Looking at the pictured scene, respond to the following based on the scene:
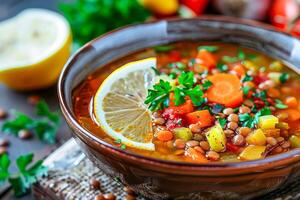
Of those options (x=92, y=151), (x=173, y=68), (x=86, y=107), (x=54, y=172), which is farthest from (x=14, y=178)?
(x=173, y=68)

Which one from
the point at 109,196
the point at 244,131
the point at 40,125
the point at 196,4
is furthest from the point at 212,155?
the point at 196,4

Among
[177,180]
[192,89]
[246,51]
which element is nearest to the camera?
[177,180]

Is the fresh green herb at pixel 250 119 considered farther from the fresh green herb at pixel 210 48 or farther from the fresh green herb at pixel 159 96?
the fresh green herb at pixel 210 48

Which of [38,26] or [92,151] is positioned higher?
[92,151]

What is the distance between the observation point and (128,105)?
2131 mm

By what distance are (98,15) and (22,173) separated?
1.26 meters

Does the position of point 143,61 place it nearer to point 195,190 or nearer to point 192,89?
point 192,89

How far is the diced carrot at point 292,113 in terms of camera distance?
2129mm

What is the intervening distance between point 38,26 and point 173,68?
1.19 meters

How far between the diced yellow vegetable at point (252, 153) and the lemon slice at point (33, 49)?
57.7 inches

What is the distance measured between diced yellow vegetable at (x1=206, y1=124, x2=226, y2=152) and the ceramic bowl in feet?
0.61

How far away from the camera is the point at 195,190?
175 cm

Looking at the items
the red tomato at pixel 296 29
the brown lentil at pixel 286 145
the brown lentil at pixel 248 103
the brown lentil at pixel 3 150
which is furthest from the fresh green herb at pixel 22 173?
the red tomato at pixel 296 29

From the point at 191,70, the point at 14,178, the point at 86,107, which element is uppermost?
the point at 191,70
